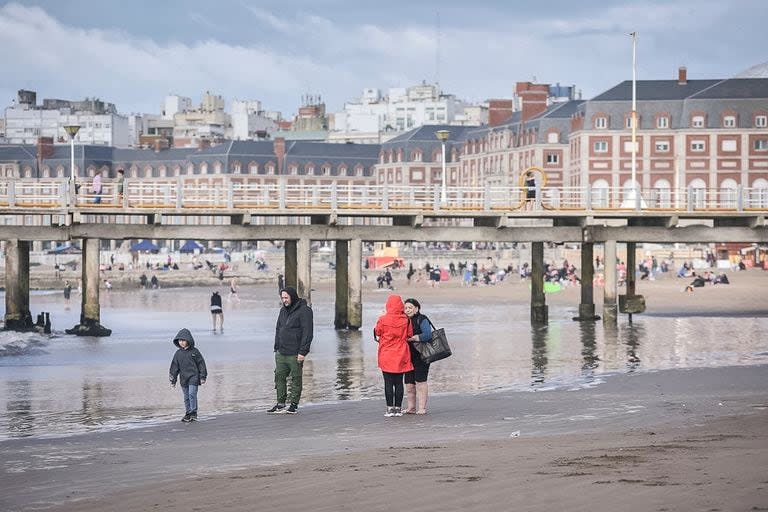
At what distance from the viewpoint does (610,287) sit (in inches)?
1710

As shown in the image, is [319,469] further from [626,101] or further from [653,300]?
[626,101]

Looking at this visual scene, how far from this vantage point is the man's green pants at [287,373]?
18.2 metres

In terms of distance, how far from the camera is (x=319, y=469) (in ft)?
42.6

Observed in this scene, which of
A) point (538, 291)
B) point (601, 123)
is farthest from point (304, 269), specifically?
point (601, 123)

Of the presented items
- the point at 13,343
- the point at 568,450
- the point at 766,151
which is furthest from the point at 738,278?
the point at 568,450

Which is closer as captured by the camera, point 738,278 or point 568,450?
point 568,450

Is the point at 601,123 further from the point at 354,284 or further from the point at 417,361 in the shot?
the point at 417,361

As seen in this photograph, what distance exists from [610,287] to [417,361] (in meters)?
26.5

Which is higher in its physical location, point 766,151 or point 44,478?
point 766,151

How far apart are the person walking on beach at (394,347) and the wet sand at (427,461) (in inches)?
13.7

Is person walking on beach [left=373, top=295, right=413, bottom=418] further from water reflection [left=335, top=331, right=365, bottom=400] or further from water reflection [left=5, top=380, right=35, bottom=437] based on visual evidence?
water reflection [left=5, top=380, right=35, bottom=437]

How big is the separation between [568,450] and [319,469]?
95.8 inches

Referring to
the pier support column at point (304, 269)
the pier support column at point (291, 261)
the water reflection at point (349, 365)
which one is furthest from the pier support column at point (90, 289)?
the water reflection at point (349, 365)

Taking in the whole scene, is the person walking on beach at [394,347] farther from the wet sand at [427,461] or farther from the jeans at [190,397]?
the jeans at [190,397]
